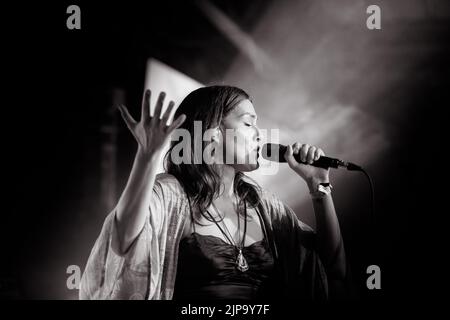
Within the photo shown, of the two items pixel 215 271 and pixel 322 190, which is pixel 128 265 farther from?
pixel 322 190

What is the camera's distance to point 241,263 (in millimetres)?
2061

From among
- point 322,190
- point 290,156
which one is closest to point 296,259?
point 322,190

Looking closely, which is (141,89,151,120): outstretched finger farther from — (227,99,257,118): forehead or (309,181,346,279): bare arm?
(309,181,346,279): bare arm

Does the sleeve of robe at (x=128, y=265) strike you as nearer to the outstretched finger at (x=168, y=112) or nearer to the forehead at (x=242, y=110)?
the outstretched finger at (x=168, y=112)

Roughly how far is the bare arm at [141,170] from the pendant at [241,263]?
441mm

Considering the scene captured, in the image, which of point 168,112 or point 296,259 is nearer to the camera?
point 168,112

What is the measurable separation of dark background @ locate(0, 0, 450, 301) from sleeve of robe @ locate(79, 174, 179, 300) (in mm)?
312

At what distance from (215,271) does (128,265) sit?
0.35m

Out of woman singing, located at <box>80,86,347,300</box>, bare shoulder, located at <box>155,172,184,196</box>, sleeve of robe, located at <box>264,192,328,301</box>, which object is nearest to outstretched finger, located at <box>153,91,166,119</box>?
woman singing, located at <box>80,86,347,300</box>

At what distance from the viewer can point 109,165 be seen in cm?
226

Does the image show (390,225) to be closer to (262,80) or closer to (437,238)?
(437,238)

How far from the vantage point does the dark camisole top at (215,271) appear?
6.60 feet

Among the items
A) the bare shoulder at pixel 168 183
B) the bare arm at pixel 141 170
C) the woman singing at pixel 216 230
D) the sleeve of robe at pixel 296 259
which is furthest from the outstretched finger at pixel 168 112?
the sleeve of robe at pixel 296 259
